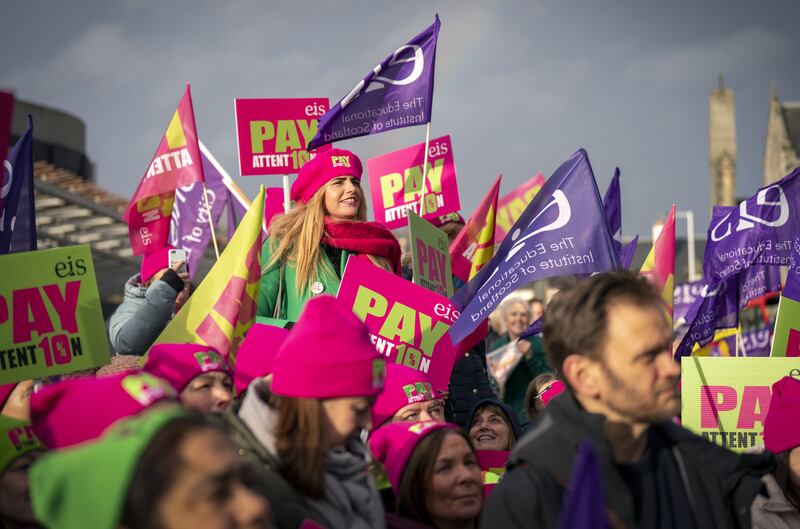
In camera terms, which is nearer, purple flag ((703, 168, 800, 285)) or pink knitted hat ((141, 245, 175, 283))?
pink knitted hat ((141, 245, 175, 283))

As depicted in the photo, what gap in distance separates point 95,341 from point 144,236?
2.64m

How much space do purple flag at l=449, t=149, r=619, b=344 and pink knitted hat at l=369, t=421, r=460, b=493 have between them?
1.38 m

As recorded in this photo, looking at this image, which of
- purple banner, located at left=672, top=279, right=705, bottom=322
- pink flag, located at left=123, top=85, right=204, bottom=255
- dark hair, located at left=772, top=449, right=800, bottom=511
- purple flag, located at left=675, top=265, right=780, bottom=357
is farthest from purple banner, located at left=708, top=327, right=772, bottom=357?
dark hair, located at left=772, top=449, right=800, bottom=511

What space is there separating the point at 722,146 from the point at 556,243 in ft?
207

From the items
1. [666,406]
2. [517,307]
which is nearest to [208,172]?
[517,307]

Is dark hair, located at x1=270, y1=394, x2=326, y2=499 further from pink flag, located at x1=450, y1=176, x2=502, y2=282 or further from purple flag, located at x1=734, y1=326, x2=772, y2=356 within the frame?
purple flag, located at x1=734, y1=326, x2=772, y2=356

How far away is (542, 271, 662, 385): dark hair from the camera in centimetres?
294

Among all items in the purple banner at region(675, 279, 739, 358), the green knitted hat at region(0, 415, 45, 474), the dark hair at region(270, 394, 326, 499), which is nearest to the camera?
the dark hair at region(270, 394, 326, 499)

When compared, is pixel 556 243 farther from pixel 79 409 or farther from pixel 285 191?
pixel 79 409

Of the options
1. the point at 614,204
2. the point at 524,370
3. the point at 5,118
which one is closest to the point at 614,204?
the point at 614,204

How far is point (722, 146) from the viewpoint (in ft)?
214

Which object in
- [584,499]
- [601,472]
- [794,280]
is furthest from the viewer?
[794,280]

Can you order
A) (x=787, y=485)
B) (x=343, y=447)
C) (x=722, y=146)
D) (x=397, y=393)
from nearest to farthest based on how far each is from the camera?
(x=343, y=447) < (x=787, y=485) < (x=397, y=393) < (x=722, y=146)

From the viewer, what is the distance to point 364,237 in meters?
5.57
